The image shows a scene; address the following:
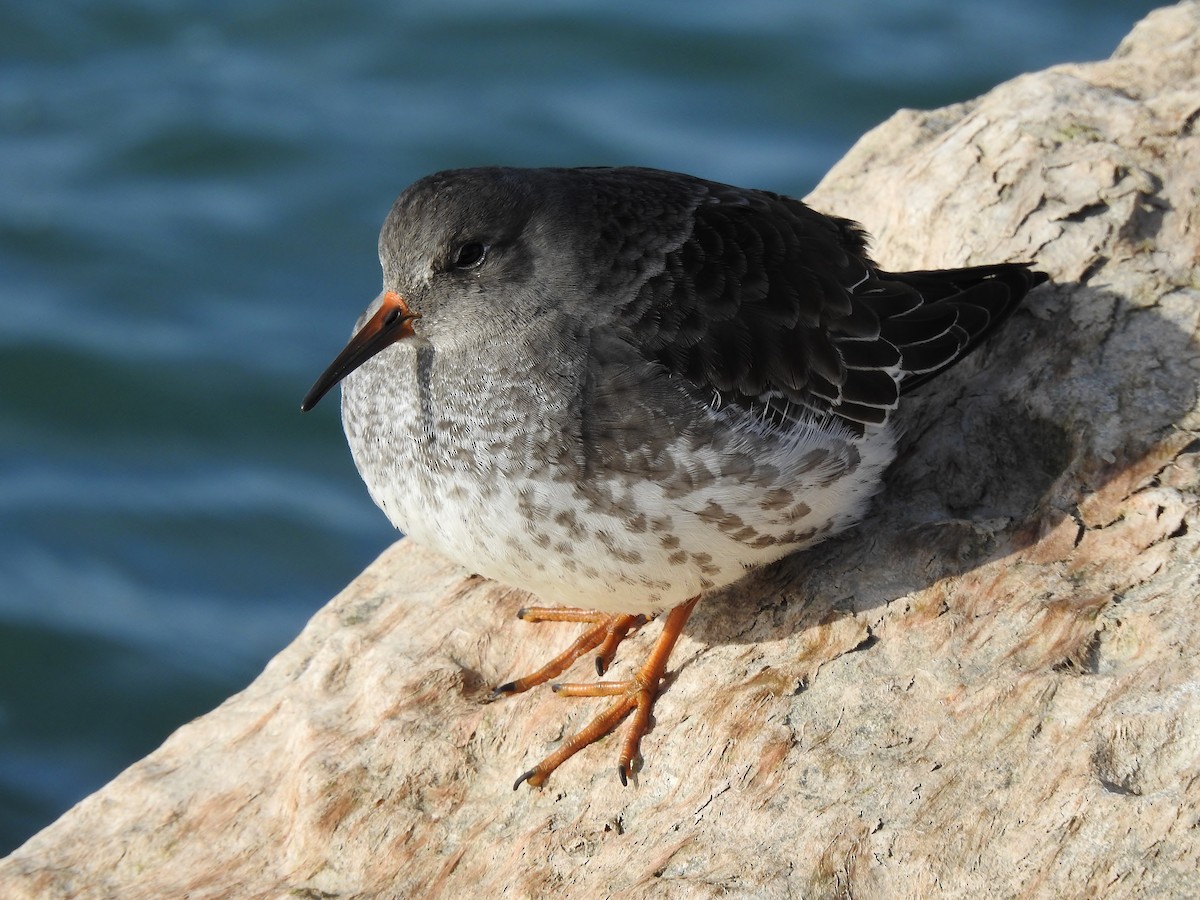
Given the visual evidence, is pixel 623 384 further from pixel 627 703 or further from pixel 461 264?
pixel 627 703

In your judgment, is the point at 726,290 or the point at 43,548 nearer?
the point at 726,290

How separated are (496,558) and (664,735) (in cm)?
97

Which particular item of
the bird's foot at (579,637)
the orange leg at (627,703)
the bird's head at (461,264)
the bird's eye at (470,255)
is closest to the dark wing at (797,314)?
the bird's head at (461,264)

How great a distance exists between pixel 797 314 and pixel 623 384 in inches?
35.3

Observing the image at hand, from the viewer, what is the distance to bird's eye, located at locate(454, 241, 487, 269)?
19.3 feet

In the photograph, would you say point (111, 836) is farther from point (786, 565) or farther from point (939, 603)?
point (939, 603)

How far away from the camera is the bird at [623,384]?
18.1 ft

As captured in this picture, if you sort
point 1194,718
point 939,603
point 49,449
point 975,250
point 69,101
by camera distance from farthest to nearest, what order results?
point 69,101, point 49,449, point 975,250, point 939,603, point 1194,718

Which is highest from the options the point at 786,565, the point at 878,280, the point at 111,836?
the point at 878,280

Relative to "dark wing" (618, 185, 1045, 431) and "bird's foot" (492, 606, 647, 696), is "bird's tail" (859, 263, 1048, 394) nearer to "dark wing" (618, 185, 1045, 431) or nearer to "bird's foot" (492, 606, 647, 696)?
"dark wing" (618, 185, 1045, 431)

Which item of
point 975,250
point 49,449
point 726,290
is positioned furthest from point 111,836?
point 49,449

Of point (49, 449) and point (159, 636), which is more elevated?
point (49, 449)

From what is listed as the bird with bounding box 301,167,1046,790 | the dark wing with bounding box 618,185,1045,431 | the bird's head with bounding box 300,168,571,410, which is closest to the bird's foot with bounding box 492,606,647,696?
the bird with bounding box 301,167,1046,790

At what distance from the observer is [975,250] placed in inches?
278
